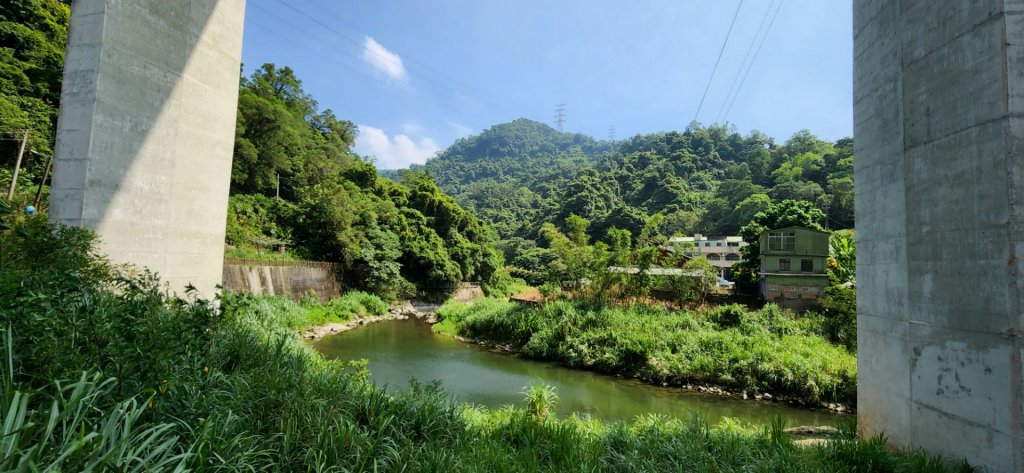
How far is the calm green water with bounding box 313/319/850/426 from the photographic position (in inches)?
311

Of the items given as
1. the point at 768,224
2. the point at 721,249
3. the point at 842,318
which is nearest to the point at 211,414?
the point at 842,318

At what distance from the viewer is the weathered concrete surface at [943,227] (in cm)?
293

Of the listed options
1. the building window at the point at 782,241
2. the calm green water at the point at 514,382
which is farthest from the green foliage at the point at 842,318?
the calm green water at the point at 514,382

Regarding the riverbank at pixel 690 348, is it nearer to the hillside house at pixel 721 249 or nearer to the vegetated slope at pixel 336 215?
the vegetated slope at pixel 336 215

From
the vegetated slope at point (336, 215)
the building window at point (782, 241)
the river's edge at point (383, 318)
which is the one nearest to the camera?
the river's edge at point (383, 318)

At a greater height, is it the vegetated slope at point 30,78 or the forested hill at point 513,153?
the forested hill at point 513,153

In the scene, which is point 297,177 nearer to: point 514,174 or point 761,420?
point 761,420

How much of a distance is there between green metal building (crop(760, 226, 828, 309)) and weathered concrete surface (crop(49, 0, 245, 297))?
14.1 meters

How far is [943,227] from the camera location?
3393 millimetres

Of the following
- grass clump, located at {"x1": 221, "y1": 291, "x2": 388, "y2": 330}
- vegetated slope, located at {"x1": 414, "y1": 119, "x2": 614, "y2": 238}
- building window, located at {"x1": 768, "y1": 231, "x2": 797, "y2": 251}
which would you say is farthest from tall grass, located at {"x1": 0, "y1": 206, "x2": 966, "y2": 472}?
vegetated slope, located at {"x1": 414, "y1": 119, "x2": 614, "y2": 238}

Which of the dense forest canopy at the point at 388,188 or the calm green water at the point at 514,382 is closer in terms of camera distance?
the calm green water at the point at 514,382

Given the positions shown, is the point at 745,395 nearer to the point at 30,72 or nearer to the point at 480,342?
the point at 480,342

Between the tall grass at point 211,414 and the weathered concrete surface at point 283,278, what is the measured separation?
868 centimetres

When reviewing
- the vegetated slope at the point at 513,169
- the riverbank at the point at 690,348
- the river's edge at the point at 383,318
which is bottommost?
the river's edge at the point at 383,318
